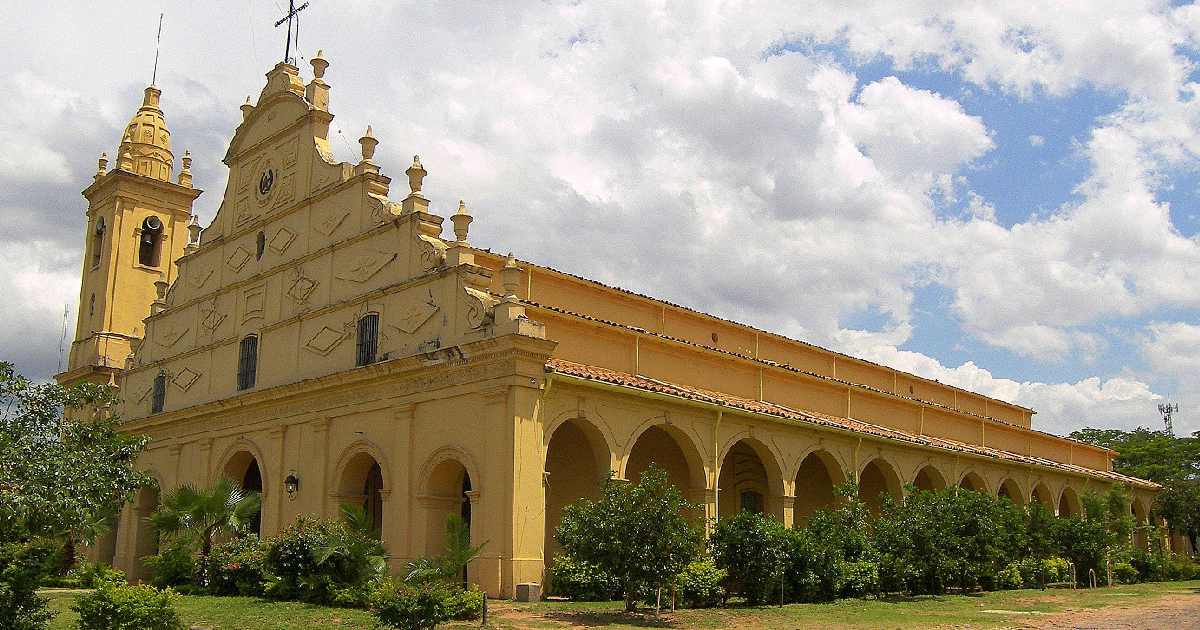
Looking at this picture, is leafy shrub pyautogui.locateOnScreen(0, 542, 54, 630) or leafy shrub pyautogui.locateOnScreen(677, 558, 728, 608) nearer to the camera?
leafy shrub pyautogui.locateOnScreen(0, 542, 54, 630)

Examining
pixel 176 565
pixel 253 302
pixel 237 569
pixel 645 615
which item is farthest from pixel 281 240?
pixel 645 615

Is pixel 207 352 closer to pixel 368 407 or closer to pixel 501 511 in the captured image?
pixel 368 407

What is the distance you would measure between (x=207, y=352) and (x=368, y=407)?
30.5 ft

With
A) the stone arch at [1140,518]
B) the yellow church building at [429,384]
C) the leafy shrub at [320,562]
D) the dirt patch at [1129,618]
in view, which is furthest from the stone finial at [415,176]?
the stone arch at [1140,518]

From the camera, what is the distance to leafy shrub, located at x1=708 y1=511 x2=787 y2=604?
67.6ft

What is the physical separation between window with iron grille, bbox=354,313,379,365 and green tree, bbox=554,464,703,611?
28.0ft

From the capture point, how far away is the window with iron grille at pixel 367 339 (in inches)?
951

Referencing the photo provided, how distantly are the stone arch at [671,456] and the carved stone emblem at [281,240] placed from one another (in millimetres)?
10751

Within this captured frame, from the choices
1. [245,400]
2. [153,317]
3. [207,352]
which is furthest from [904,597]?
[153,317]

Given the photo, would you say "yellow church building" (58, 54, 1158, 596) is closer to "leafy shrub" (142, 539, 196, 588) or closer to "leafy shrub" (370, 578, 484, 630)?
"leafy shrub" (142, 539, 196, 588)

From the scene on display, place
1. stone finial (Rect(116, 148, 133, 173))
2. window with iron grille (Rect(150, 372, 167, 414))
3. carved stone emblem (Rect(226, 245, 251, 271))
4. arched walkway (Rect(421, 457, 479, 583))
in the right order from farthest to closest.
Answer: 1. stone finial (Rect(116, 148, 133, 173))
2. window with iron grille (Rect(150, 372, 167, 414))
3. carved stone emblem (Rect(226, 245, 251, 271))
4. arched walkway (Rect(421, 457, 479, 583))

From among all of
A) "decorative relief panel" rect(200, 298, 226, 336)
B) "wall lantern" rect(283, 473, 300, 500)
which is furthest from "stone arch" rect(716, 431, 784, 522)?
"decorative relief panel" rect(200, 298, 226, 336)

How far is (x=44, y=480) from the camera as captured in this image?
1215 centimetres

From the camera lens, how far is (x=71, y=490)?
1241 centimetres
